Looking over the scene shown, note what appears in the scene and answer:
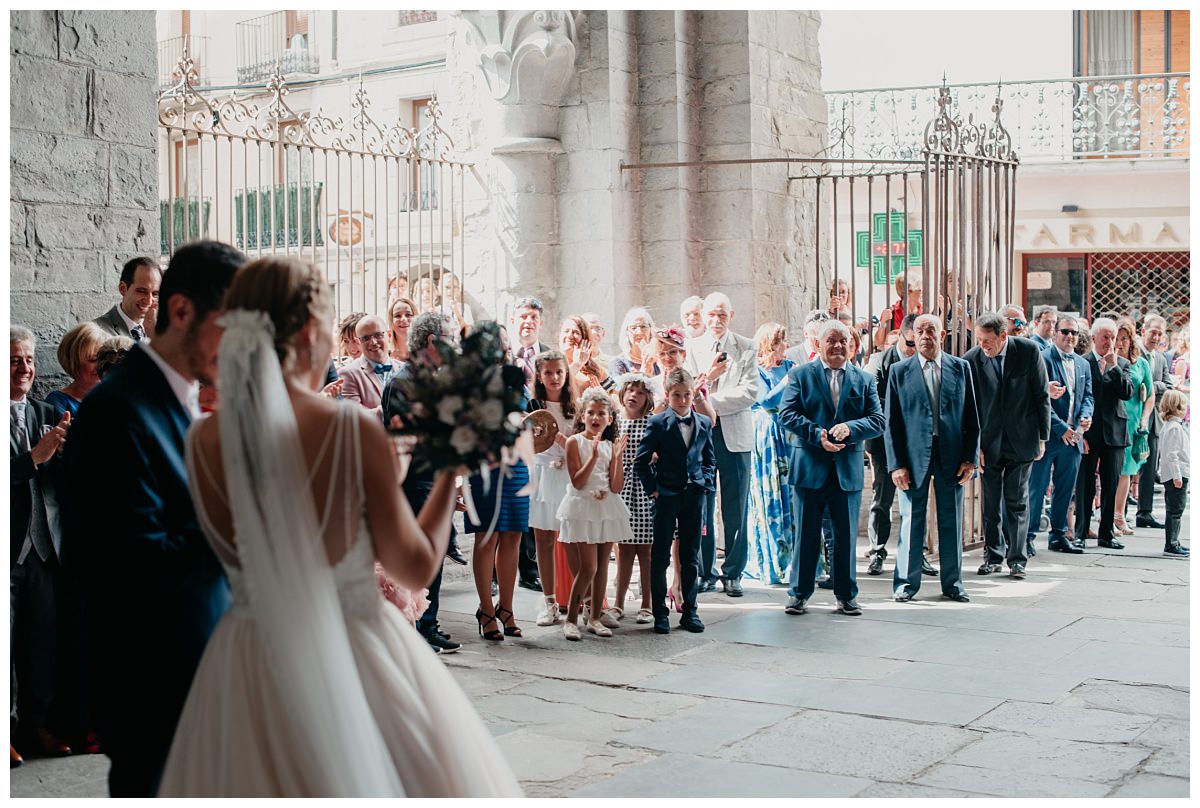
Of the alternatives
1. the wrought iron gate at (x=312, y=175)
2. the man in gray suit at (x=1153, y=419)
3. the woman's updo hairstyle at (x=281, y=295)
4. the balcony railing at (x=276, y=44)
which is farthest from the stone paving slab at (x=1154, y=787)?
the balcony railing at (x=276, y=44)

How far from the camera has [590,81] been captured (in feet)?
35.5

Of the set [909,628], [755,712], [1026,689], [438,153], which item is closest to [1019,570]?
[909,628]

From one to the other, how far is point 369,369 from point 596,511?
1353mm

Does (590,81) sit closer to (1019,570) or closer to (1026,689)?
(1019,570)

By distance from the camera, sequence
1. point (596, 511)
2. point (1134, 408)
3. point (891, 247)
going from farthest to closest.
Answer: point (891, 247)
point (1134, 408)
point (596, 511)

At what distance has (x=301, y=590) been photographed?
9.27ft

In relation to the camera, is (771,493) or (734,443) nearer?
(734,443)

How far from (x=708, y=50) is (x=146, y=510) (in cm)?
893

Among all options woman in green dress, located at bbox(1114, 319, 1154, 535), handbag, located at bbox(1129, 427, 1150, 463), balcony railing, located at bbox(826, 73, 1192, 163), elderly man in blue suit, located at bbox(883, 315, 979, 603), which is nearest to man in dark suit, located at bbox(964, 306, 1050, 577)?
elderly man in blue suit, located at bbox(883, 315, 979, 603)

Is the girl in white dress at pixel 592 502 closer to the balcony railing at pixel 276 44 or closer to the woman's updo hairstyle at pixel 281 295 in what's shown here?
the woman's updo hairstyle at pixel 281 295

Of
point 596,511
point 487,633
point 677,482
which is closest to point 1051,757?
point 677,482

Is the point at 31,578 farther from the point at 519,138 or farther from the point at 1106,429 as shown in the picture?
the point at 1106,429

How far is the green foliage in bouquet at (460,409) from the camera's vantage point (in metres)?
2.86
